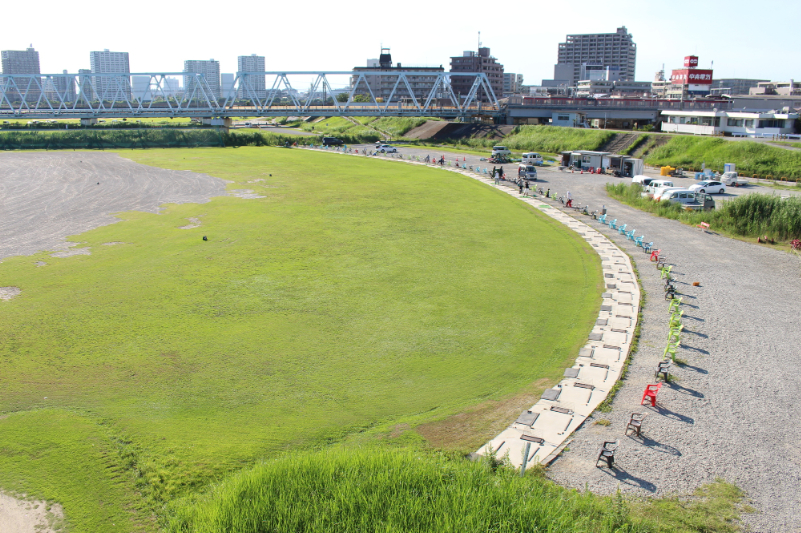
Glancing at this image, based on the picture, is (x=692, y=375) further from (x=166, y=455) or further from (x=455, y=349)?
(x=166, y=455)

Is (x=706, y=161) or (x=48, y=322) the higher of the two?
(x=706, y=161)

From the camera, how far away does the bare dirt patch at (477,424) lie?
1156cm

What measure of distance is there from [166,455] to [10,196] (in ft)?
119

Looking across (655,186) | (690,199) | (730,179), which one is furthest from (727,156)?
(690,199)

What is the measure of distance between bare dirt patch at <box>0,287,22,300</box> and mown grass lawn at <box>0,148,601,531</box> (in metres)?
0.65

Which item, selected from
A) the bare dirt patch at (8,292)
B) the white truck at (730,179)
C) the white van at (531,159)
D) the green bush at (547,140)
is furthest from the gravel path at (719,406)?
the green bush at (547,140)

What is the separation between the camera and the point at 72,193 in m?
39.7

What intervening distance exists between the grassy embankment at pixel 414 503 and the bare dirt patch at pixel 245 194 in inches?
1201

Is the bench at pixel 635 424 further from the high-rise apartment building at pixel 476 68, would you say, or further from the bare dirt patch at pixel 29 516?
the high-rise apartment building at pixel 476 68

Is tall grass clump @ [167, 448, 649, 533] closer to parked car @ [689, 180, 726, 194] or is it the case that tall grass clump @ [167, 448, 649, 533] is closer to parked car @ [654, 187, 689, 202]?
parked car @ [654, 187, 689, 202]

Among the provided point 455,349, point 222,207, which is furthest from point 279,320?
point 222,207

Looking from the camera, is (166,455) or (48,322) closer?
(166,455)

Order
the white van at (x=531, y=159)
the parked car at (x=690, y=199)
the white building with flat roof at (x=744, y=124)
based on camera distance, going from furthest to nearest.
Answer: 1. the white building with flat roof at (x=744, y=124)
2. the white van at (x=531, y=159)
3. the parked car at (x=690, y=199)

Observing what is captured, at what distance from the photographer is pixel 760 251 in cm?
2667
